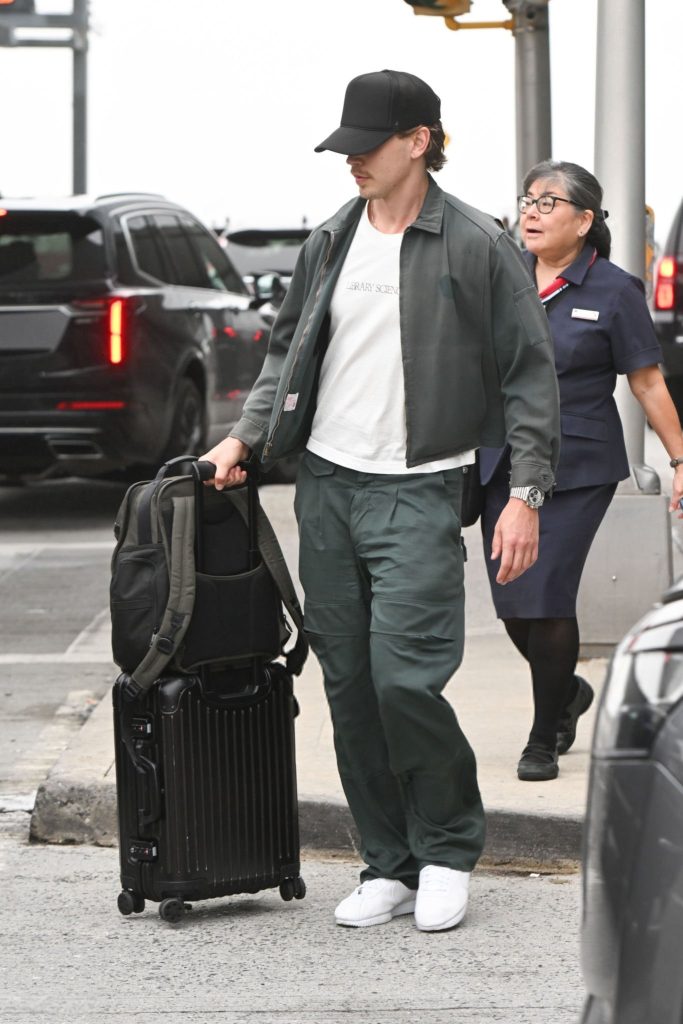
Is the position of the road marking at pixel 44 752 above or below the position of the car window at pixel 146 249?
below

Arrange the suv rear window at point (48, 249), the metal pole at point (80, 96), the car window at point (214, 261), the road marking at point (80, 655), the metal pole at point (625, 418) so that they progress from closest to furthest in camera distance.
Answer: the metal pole at point (625, 418)
the road marking at point (80, 655)
the suv rear window at point (48, 249)
the car window at point (214, 261)
the metal pole at point (80, 96)

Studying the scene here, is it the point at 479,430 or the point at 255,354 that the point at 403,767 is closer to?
the point at 479,430

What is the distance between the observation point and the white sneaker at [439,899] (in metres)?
4.20

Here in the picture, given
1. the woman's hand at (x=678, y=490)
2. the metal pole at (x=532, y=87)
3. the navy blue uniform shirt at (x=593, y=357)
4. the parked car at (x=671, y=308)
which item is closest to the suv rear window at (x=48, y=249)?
the metal pole at (x=532, y=87)

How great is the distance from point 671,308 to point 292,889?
359 inches

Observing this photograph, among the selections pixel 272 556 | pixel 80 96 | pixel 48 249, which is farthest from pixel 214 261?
pixel 80 96

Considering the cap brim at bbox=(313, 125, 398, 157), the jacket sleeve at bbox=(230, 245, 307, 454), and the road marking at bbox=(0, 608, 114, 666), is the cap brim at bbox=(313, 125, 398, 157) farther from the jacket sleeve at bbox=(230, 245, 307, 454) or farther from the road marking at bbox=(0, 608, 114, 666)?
the road marking at bbox=(0, 608, 114, 666)

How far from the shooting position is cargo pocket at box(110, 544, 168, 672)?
4.16 m

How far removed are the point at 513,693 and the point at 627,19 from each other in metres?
2.62

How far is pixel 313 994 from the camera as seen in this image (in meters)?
3.86

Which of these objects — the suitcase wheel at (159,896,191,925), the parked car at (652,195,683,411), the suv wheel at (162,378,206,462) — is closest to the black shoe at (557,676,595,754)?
the suitcase wheel at (159,896,191,925)

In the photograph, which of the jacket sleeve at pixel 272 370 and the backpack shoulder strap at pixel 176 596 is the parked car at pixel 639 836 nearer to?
the backpack shoulder strap at pixel 176 596

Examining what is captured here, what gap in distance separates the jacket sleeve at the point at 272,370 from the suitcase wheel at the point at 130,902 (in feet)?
3.44

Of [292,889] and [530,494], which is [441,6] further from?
[292,889]
